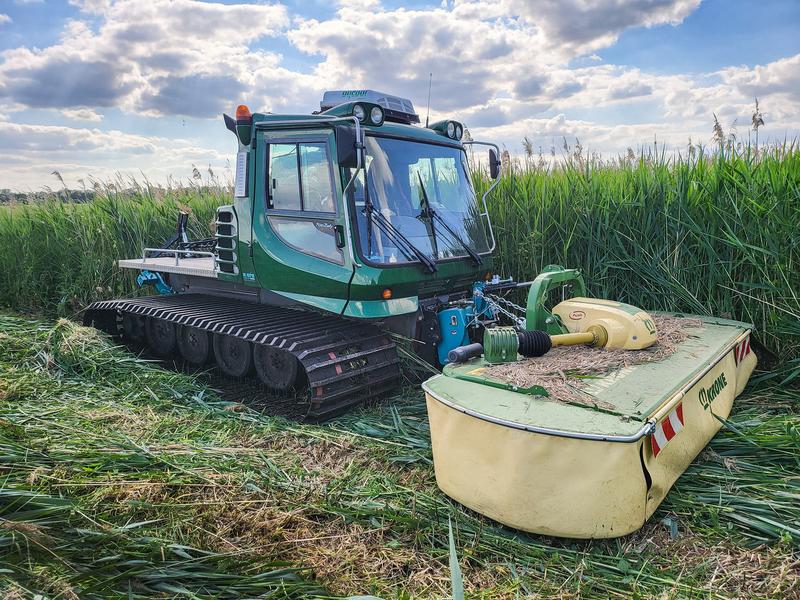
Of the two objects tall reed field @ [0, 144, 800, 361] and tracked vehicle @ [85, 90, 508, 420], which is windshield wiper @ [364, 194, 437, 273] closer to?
tracked vehicle @ [85, 90, 508, 420]

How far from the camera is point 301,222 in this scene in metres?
4.91

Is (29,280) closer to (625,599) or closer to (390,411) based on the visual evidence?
(390,411)

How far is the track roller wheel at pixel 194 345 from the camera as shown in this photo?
19.7 ft

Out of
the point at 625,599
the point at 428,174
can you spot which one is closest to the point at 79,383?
the point at 428,174

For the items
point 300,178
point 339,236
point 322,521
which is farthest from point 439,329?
point 322,521

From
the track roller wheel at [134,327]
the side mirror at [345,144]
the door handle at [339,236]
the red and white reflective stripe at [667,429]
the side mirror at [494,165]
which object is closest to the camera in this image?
the red and white reflective stripe at [667,429]

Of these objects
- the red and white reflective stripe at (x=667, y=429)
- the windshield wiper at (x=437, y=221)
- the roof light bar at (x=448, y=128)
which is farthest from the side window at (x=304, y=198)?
the red and white reflective stripe at (x=667, y=429)

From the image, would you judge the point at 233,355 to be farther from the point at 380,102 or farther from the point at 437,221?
the point at 380,102

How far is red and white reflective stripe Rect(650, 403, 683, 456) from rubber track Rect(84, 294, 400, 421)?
232 cm

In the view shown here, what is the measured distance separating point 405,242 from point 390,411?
1.34 meters

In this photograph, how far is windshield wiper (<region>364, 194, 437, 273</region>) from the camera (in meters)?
4.56

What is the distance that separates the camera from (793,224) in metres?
4.75

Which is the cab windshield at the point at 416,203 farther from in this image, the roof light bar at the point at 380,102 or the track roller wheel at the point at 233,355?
the track roller wheel at the point at 233,355

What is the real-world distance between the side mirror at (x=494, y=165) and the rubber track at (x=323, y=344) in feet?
6.22
